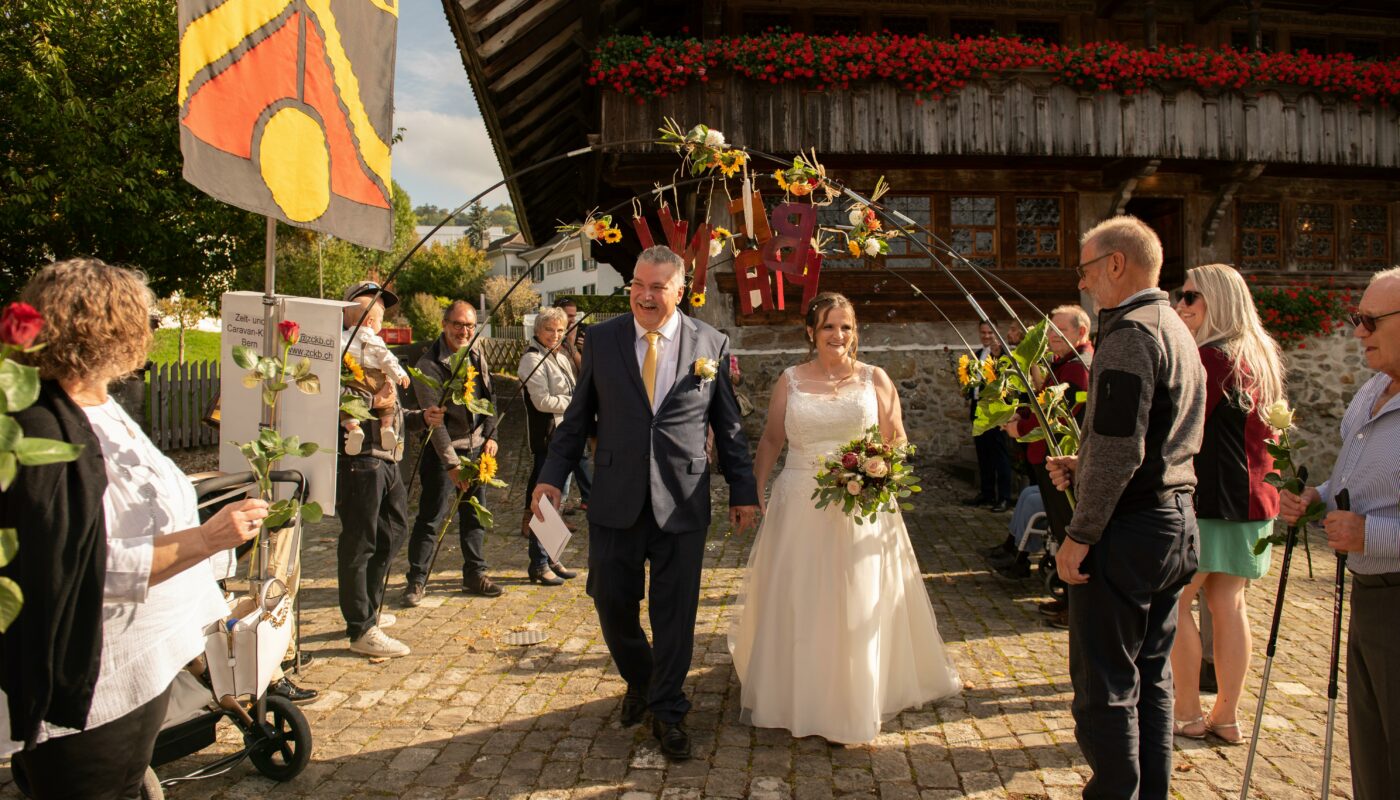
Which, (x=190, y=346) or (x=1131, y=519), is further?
(x=190, y=346)

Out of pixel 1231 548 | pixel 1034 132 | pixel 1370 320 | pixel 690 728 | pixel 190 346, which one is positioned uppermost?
pixel 1034 132

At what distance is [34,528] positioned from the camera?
2053 mm

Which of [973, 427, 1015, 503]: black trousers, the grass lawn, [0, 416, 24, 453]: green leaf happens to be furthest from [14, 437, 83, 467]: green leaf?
the grass lawn

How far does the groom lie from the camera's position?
4.14 meters

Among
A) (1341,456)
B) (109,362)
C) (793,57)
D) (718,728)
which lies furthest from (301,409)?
(793,57)

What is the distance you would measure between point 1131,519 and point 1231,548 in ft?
4.29

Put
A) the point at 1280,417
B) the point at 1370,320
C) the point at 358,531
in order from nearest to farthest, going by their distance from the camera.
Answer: the point at 1370,320, the point at 1280,417, the point at 358,531

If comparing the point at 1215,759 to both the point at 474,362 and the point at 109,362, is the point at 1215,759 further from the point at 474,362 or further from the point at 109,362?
the point at 474,362

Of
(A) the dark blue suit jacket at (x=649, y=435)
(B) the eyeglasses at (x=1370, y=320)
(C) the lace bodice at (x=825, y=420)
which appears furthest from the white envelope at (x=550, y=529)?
(B) the eyeglasses at (x=1370, y=320)

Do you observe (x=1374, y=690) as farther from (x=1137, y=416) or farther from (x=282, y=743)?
(x=282, y=743)

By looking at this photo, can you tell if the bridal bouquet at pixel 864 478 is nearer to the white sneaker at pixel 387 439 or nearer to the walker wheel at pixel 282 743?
the walker wheel at pixel 282 743

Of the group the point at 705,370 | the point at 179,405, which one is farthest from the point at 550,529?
the point at 179,405

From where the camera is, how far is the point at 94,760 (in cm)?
226

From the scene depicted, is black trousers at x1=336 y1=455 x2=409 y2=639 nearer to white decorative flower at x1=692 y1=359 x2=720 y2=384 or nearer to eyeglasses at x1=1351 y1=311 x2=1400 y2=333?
white decorative flower at x1=692 y1=359 x2=720 y2=384
